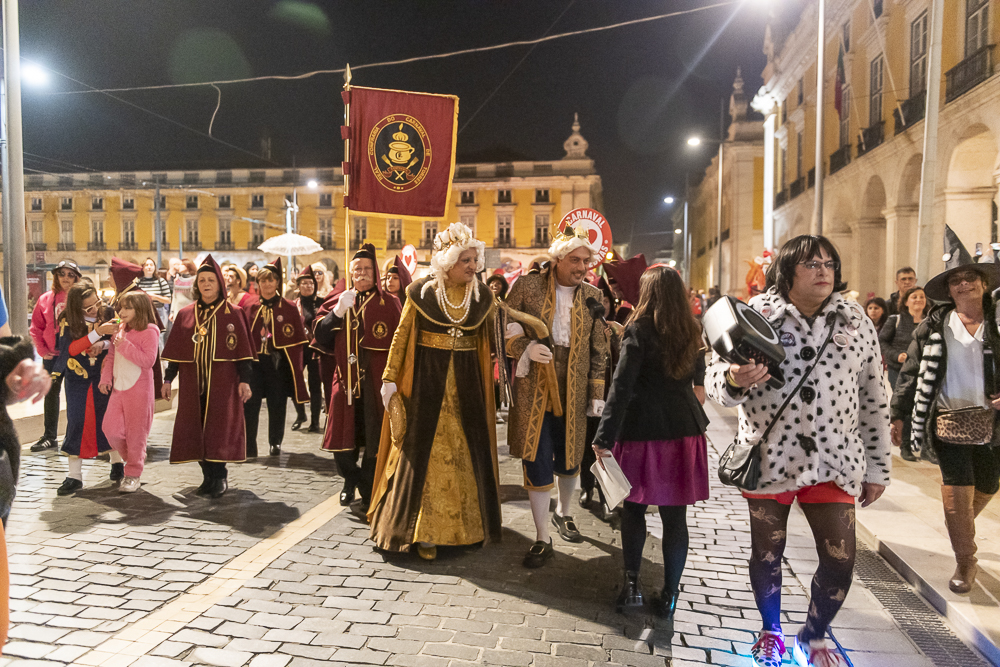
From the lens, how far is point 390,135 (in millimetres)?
6133

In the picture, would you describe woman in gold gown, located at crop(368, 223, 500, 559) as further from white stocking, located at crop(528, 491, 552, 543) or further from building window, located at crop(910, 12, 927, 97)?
building window, located at crop(910, 12, 927, 97)

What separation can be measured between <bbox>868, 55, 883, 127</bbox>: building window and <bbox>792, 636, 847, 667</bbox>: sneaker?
20440 millimetres

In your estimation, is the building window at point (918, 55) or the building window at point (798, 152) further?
the building window at point (798, 152)

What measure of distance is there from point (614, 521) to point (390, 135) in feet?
12.4

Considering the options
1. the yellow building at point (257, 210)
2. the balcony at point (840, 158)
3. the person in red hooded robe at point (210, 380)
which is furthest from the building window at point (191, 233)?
the person in red hooded robe at point (210, 380)

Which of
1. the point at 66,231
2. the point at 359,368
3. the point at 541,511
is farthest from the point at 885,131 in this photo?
the point at 66,231

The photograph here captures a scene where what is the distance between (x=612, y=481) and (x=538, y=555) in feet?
3.74

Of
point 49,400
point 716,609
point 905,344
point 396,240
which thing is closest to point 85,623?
point 716,609

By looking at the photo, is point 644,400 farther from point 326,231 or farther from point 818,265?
point 326,231

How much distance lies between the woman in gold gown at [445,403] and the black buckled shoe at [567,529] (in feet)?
2.03

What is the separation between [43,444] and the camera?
7.84 metres

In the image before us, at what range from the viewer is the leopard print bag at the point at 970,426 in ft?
12.8

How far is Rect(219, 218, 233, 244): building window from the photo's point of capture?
62.7m

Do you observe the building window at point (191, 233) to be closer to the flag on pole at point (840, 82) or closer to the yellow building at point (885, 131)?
the yellow building at point (885, 131)
